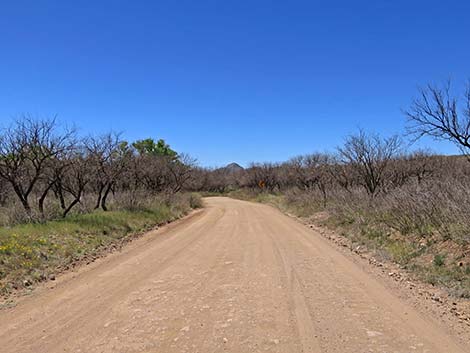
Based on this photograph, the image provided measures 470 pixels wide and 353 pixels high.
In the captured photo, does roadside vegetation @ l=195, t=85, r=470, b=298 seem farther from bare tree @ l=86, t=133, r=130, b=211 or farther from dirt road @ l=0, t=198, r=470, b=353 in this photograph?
bare tree @ l=86, t=133, r=130, b=211

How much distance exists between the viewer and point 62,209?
685 inches

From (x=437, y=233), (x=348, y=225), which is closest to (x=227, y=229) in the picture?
(x=348, y=225)

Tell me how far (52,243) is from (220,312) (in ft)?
22.5

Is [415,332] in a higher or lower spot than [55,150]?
lower

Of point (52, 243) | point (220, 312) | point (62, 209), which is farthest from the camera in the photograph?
point (62, 209)

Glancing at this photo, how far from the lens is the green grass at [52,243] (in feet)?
25.5

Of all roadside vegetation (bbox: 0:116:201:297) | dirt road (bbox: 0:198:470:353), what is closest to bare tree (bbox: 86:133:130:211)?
roadside vegetation (bbox: 0:116:201:297)

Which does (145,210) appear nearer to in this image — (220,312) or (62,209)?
(62,209)

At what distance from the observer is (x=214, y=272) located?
26.6 ft

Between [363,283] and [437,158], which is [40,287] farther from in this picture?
[437,158]

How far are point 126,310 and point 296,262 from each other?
4824 mm

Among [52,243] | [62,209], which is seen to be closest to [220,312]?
[52,243]

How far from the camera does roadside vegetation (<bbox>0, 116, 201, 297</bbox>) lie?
873 cm

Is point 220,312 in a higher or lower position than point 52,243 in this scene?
lower
